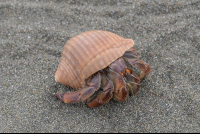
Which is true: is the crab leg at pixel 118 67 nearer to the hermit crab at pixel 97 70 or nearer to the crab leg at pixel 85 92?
the hermit crab at pixel 97 70

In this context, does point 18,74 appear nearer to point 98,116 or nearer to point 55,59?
point 55,59

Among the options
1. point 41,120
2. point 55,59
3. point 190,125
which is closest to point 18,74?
point 55,59

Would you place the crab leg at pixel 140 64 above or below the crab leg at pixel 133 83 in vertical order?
above

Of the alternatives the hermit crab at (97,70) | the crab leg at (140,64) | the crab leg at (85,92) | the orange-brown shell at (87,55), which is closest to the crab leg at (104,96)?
the hermit crab at (97,70)

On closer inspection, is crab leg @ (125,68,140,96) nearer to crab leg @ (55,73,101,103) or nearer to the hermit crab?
the hermit crab

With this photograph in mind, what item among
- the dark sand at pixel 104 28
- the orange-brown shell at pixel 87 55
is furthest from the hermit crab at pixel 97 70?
the dark sand at pixel 104 28

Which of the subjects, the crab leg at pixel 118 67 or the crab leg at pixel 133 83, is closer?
the crab leg at pixel 118 67

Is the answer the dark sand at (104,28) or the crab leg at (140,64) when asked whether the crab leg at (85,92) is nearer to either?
the dark sand at (104,28)
